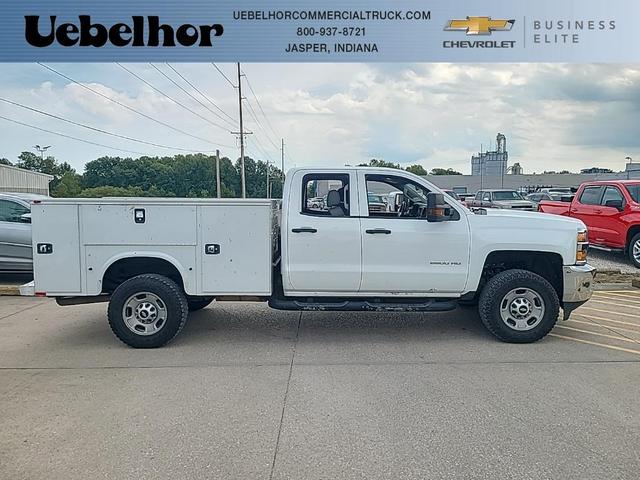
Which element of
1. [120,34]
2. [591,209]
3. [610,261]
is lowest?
[610,261]

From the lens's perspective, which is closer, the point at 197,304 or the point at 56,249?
the point at 56,249

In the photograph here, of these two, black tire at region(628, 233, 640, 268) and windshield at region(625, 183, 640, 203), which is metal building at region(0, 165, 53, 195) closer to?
windshield at region(625, 183, 640, 203)

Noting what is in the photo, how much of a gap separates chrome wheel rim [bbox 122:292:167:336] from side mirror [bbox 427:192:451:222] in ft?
10.8

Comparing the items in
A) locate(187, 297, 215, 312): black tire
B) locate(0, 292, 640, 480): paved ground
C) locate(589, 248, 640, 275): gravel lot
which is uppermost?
locate(589, 248, 640, 275): gravel lot

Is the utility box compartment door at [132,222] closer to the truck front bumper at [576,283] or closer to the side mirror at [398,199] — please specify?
the side mirror at [398,199]

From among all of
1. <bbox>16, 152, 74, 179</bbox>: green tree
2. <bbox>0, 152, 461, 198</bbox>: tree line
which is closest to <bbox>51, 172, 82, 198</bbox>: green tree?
<bbox>0, 152, 461, 198</bbox>: tree line

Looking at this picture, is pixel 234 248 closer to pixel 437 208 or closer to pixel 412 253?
pixel 412 253

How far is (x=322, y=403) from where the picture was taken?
449cm

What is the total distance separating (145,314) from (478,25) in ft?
31.2

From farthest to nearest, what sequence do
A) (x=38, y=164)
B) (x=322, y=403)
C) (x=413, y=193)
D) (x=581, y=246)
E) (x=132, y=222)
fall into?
(x=38, y=164) → (x=413, y=193) → (x=581, y=246) → (x=132, y=222) → (x=322, y=403)

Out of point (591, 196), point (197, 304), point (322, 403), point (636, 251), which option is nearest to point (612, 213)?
point (636, 251)

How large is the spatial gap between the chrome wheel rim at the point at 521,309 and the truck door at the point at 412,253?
0.58 metres

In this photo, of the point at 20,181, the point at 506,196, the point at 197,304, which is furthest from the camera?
the point at 20,181

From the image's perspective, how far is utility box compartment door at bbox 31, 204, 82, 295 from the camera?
5980 millimetres
